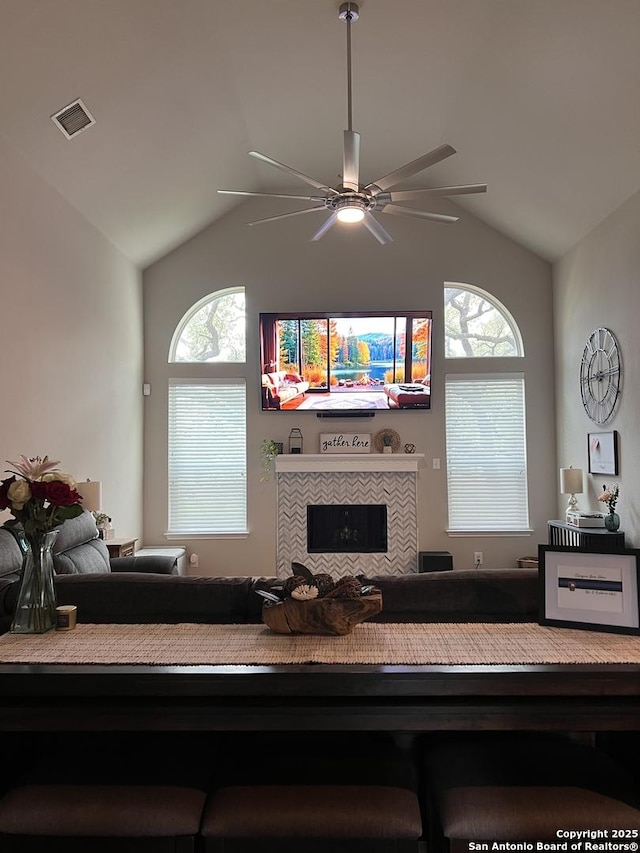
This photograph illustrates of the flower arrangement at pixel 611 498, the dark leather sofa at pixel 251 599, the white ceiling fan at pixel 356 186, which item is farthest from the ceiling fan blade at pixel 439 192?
the flower arrangement at pixel 611 498

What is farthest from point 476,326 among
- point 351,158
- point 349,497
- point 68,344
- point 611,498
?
point 68,344

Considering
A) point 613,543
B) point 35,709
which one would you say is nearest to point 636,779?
point 35,709

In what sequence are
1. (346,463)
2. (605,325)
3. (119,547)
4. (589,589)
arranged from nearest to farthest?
1. (589,589)
2. (119,547)
3. (605,325)
4. (346,463)

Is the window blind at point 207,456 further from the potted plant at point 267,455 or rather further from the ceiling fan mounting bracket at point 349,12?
the ceiling fan mounting bracket at point 349,12

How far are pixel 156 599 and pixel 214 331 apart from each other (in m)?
5.25

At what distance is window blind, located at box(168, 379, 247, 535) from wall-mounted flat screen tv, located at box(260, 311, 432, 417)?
0.54 m

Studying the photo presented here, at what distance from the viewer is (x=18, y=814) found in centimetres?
158

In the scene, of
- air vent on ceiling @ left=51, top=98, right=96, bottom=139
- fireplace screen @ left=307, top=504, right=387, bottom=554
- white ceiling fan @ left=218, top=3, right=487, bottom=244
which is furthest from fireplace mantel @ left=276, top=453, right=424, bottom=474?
air vent on ceiling @ left=51, top=98, right=96, bottom=139

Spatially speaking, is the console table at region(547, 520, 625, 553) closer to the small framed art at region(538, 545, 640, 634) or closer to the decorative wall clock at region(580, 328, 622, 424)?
the decorative wall clock at region(580, 328, 622, 424)

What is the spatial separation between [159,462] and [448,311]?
364 centimetres

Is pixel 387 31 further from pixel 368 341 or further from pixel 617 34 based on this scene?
pixel 368 341

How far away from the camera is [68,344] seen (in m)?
4.96

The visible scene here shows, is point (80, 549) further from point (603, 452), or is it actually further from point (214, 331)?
point (603, 452)

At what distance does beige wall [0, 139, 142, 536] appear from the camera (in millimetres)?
4110
